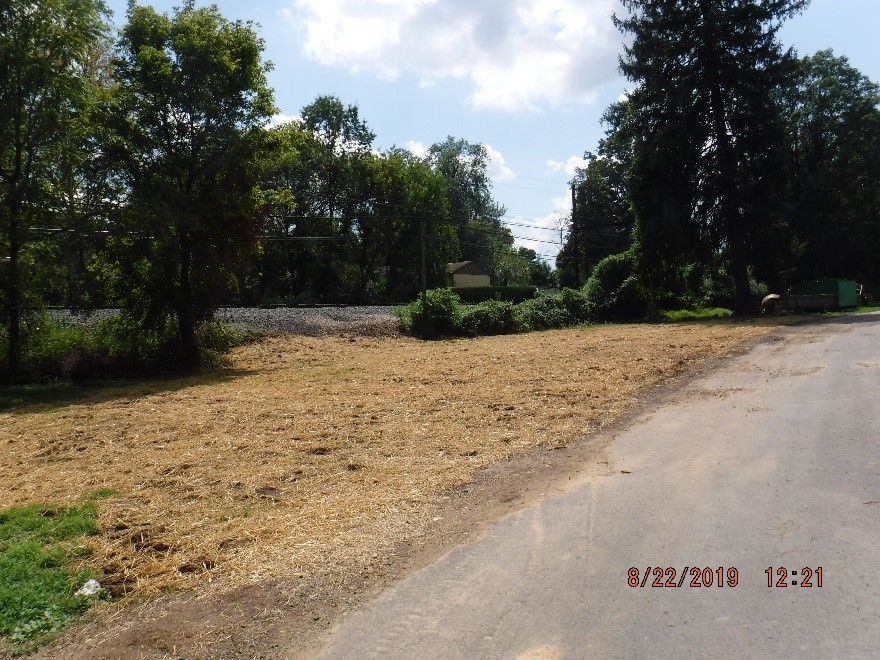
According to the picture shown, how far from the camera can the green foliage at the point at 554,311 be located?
3331 centimetres

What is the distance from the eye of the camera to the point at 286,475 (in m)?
7.61

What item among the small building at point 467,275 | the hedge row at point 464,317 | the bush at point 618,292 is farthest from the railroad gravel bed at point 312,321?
the small building at point 467,275

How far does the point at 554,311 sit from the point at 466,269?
42198 millimetres

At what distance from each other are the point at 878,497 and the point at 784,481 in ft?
2.56

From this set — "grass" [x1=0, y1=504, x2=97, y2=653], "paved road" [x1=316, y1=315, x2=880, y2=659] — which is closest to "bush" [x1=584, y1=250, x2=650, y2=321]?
"paved road" [x1=316, y1=315, x2=880, y2=659]

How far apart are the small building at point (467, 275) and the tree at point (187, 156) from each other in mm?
53598

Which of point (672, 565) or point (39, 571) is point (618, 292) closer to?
point (672, 565)

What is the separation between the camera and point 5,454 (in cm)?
959

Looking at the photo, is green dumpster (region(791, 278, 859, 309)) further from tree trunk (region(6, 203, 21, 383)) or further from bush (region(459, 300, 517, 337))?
tree trunk (region(6, 203, 21, 383))

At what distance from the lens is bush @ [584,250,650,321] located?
1457 inches

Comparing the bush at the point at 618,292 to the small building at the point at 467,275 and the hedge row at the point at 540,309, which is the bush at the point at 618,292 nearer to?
the hedge row at the point at 540,309

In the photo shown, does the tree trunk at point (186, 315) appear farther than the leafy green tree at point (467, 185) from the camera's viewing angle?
No

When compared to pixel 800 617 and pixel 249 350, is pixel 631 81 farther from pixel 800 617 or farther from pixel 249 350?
pixel 800 617

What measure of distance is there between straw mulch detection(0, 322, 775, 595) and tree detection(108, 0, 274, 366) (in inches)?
145
